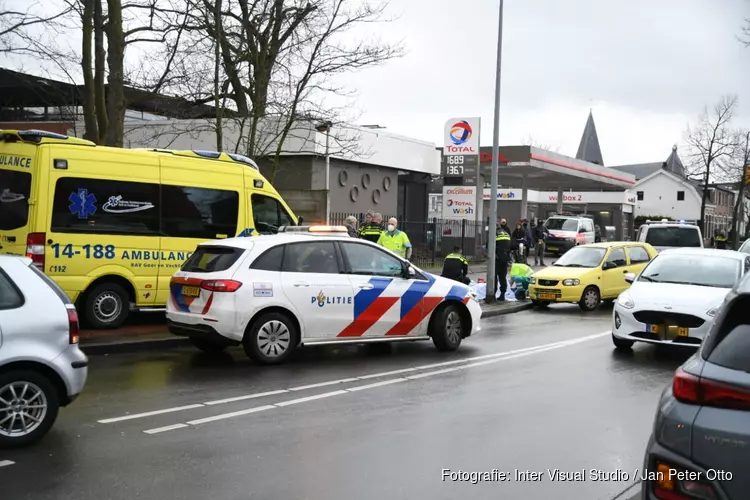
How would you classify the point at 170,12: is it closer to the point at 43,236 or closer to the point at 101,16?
the point at 101,16

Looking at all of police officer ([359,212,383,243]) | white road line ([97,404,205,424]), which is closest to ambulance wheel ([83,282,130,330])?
white road line ([97,404,205,424])

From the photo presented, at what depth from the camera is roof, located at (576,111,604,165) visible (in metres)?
94.7

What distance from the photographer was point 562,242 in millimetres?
36000

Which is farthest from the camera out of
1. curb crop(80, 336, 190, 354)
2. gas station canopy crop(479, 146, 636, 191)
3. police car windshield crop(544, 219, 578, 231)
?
police car windshield crop(544, 219, 578, 231)

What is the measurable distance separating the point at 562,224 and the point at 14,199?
2939cm

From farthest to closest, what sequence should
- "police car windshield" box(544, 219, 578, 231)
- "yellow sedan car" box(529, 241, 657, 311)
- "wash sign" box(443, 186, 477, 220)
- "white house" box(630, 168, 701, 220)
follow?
1. "white house" box(630, 168, 701, 220)
2. "police car windshield" box(544, 219, 578, 231)
3. "wash sign" box(443, 186, 477, 220)
4. "yellow sedan car" box(529, 241, 657, 311)

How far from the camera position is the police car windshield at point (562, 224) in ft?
120

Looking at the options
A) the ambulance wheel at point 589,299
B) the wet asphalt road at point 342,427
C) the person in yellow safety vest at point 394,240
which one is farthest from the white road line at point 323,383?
the ambulance wheel at point 589,299

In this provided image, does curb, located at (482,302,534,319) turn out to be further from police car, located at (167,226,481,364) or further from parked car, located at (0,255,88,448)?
parked car, located at (0,255,88,448)

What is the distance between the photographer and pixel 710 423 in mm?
3145

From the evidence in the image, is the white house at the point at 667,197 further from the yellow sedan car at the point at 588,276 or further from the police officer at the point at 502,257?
the police officer at the point at 502,257

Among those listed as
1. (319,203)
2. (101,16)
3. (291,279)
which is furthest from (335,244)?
(319,203)

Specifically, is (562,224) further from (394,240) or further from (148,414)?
(148,414)

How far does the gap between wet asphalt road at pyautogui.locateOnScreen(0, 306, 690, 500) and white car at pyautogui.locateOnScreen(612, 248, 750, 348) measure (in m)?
0.42
